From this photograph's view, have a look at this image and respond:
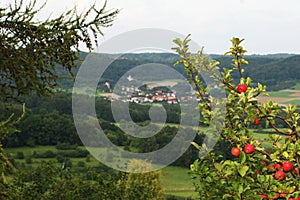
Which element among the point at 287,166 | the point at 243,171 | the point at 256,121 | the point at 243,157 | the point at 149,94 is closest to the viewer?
the point at 243,171

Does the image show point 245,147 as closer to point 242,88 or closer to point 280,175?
point 280,175

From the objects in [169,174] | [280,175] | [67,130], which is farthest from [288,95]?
[280,175]

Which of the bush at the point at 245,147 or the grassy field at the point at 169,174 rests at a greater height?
the bush at the point at 245,147

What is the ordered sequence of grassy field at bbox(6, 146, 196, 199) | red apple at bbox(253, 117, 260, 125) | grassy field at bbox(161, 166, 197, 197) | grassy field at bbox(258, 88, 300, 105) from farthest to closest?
1. grassy field at bbox(258, 88, 300, 105)
2. grassy field at bbox(6, 146, 196, 199)
3. grassy field at bbox(161, 166, 197, 197)
4. red apple at bbox(253, 117, 260, 125)

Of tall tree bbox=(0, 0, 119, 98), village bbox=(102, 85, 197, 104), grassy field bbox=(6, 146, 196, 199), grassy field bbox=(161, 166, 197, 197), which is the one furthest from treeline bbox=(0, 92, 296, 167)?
tall tree bbox=(0, 0, 119, 98)

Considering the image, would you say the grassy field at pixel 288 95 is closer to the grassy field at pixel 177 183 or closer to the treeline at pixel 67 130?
the treeline at pixel 67 130

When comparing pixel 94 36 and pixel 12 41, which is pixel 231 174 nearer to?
pixel 94 36

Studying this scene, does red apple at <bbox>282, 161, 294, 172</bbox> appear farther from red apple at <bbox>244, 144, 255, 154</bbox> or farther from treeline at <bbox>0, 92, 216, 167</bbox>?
treeline at <bbox>0, 92, 216, 167</bbox>

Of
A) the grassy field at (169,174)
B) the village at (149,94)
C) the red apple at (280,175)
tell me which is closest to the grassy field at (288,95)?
the grassy field at (169,174)

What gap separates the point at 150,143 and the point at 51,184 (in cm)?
5855

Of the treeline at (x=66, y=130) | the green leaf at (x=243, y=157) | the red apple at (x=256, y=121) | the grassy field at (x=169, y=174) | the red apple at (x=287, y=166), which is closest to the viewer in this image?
the green leaf at (x=243, y=157)

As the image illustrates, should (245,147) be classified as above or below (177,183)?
above

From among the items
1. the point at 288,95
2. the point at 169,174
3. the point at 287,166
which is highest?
the point at 287,166

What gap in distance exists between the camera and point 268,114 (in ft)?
19.5
